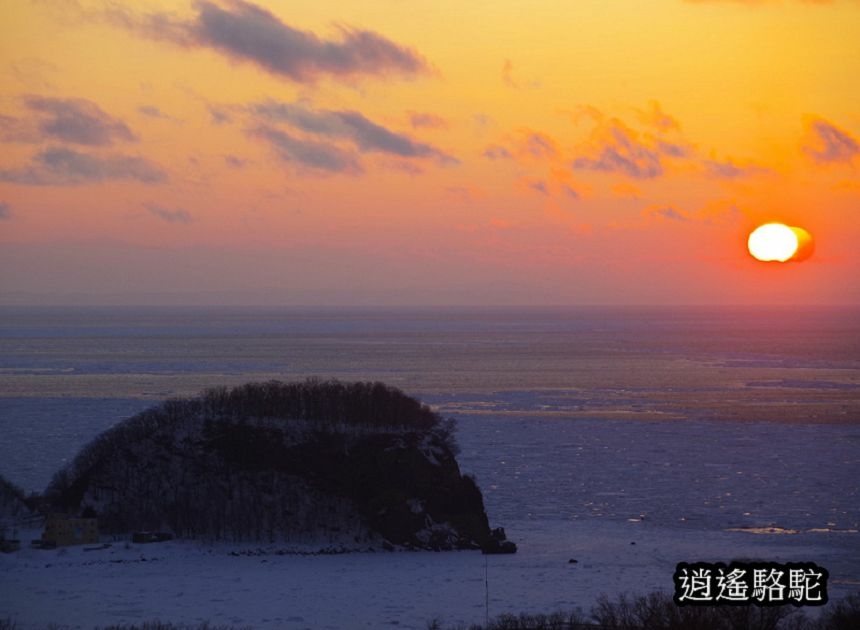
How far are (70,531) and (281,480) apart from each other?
725 cm

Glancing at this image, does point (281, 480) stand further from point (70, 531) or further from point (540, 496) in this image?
point (540, 496)

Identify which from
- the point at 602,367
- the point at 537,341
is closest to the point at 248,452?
the point at 602,367

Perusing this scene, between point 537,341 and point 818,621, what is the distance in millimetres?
154688

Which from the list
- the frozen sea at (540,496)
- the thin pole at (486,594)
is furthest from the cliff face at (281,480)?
the thin pole at (486,594)

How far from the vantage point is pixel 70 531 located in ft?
119

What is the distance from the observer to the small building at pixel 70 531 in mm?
36219

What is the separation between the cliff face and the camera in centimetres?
3803

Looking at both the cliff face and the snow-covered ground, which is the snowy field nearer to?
the snow-covered ground

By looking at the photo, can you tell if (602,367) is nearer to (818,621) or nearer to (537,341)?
(537,341)

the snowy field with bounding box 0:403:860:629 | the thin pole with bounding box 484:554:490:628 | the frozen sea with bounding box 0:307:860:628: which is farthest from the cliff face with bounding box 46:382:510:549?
the thin pole with bounding box 484:554:490:628

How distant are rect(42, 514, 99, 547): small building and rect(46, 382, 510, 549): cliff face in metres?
1.96

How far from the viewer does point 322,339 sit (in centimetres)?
19062

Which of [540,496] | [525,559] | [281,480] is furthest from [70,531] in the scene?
[540,496]

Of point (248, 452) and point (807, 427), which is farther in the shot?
point (807, 427)
